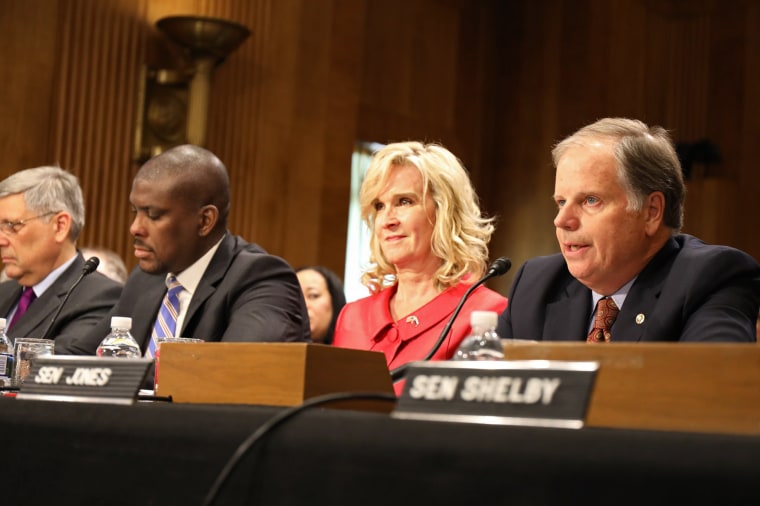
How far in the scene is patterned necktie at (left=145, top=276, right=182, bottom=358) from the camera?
3.18 metres

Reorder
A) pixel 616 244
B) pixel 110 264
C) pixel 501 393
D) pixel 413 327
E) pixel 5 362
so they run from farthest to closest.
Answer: pixel 110 264, pixel 413 327, pixel 5 362, pixel 616 244, pixel 501 393

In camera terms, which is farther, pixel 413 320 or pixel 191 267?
pixel 191 267

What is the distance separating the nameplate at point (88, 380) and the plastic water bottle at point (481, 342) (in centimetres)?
48

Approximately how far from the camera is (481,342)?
1.63 metres

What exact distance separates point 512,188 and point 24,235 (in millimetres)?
5286

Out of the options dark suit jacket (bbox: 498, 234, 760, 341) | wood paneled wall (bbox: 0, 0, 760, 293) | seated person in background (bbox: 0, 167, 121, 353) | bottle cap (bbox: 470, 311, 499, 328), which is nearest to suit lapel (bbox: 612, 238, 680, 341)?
dark suit jacket (bbox: 498, 234, 760, 341)

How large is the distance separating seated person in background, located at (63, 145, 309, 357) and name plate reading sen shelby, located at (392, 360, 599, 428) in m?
1.85

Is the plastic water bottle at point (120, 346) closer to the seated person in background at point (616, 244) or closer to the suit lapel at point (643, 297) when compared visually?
the seated person in background at point (616, 244)

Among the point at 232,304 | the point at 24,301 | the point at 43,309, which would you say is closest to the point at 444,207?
the point at 232,304

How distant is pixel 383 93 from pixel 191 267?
15.3 ft

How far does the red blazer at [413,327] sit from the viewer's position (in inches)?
115

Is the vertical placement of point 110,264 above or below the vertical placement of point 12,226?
below

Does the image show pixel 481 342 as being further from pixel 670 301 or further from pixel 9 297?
pixel 9 297

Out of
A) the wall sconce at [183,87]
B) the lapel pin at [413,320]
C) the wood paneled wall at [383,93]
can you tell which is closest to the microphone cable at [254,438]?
the lapel pin at [413,320]
